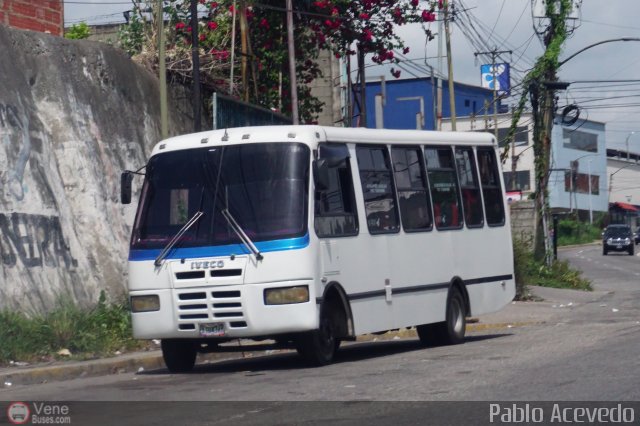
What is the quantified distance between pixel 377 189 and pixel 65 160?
5.15m

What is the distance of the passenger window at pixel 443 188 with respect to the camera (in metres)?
15.1

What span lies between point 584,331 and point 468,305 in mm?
1823

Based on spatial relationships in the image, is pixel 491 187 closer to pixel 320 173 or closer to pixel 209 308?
pixel 320 173

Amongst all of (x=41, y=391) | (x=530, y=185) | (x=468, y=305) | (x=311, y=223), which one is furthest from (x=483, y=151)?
(x=530, y=185)

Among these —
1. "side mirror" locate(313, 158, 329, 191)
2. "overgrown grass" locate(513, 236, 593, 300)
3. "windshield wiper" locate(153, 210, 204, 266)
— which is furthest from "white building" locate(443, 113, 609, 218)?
"windshield wiper" locate(153, 210, 204, 266)

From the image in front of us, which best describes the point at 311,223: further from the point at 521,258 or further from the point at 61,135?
the point at 521,258

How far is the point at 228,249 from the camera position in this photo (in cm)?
1198

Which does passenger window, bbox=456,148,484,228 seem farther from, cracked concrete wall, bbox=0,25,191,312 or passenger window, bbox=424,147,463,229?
cracked concrete wall, bbox=0,25,191,312

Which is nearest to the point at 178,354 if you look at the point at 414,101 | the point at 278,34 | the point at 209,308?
the point at 209,308

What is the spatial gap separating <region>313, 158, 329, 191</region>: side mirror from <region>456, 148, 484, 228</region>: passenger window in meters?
4.00

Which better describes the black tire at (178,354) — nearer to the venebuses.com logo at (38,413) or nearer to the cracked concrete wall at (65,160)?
the cracked concrete wall at (65,160)

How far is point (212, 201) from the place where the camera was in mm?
12359

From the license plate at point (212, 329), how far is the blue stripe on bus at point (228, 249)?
0.75 m

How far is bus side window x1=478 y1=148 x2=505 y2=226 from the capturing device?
54.2 ft
